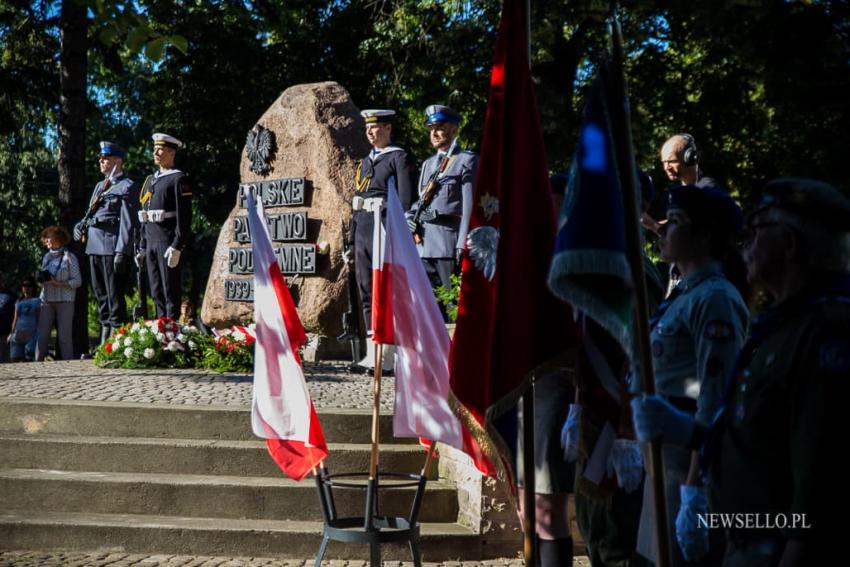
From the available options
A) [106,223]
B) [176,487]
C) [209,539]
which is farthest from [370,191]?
[106,223]

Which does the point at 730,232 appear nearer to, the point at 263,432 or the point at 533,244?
the point at 533,244

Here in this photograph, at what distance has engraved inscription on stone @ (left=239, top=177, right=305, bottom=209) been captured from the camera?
465 inches

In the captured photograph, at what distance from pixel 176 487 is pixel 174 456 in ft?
A: 1.31

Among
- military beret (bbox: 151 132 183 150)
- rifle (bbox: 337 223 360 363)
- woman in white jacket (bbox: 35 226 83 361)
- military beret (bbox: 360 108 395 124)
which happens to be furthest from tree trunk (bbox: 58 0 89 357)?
military beret (bbox: 360 108 395 124)

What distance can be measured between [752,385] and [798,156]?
16464mm

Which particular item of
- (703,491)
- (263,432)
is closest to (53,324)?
(263,432)

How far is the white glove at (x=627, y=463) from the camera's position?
328 centimetres

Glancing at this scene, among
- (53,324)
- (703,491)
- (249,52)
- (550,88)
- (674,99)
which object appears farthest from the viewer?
(249,52)

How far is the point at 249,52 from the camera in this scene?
23.0m

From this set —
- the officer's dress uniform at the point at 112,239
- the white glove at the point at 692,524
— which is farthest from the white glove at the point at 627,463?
the officer's dress uniform at the point at 112,239

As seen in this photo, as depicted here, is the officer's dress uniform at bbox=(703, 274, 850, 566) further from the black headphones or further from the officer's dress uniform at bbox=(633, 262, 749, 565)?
the black headphones

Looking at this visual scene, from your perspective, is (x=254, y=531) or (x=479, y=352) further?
(x=254, y=531)

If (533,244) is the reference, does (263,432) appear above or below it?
below

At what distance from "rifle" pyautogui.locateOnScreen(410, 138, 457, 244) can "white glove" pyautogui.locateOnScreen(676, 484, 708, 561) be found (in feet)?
21.6
